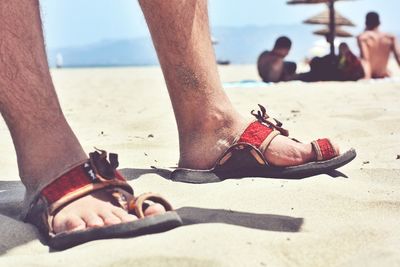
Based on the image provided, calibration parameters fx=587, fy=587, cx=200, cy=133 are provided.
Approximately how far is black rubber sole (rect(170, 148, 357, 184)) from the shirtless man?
5774 millimetres

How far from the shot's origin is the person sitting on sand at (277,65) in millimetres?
6879

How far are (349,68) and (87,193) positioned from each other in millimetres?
5703

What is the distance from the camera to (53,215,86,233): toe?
4.19ft

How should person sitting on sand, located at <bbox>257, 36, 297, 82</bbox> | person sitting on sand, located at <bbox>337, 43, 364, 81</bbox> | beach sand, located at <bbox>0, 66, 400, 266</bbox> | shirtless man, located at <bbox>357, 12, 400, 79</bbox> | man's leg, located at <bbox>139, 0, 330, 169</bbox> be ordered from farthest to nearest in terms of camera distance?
1. shirtless man, located at <bbox>357, 12, 400, 79</bbox>
2. person sitting on sand, located at <bbox>257, 36, 297, 82</bbox>
3. person sitting on sand, located at <bbox>337, 43, 364, 81</bbox>
4. man's leg, located at <bbox>139, 0, 330, 169</bbox>
5. beach sand, located at <bbox>0, 66, 400, 266</bbox>

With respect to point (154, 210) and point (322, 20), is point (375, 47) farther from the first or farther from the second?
point (154, 210)

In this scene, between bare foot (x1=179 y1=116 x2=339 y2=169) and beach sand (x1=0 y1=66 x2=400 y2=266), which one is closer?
beach sand (x1=0 y1=66 x2=400 y2=266)

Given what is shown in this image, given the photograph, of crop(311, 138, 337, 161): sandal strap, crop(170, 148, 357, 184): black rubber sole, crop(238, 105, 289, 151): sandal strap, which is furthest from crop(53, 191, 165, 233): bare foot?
crop(311, 138, 337, 161): sandal strap

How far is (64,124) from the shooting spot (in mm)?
1475

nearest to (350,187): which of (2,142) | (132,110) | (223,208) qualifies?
(223,208)

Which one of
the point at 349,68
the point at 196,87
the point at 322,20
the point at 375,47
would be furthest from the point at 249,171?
the point at 322,20

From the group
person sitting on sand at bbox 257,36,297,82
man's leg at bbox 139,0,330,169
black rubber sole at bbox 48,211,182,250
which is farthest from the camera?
person sitting on sand at bbox 257,36,297,82

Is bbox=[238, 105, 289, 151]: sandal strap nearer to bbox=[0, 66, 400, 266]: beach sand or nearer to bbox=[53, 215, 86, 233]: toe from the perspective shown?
bbox=[0, 66, 400, 266]: beach sand

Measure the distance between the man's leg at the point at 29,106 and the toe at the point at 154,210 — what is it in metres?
0.24

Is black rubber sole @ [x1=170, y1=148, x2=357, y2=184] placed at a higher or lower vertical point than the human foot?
lower
